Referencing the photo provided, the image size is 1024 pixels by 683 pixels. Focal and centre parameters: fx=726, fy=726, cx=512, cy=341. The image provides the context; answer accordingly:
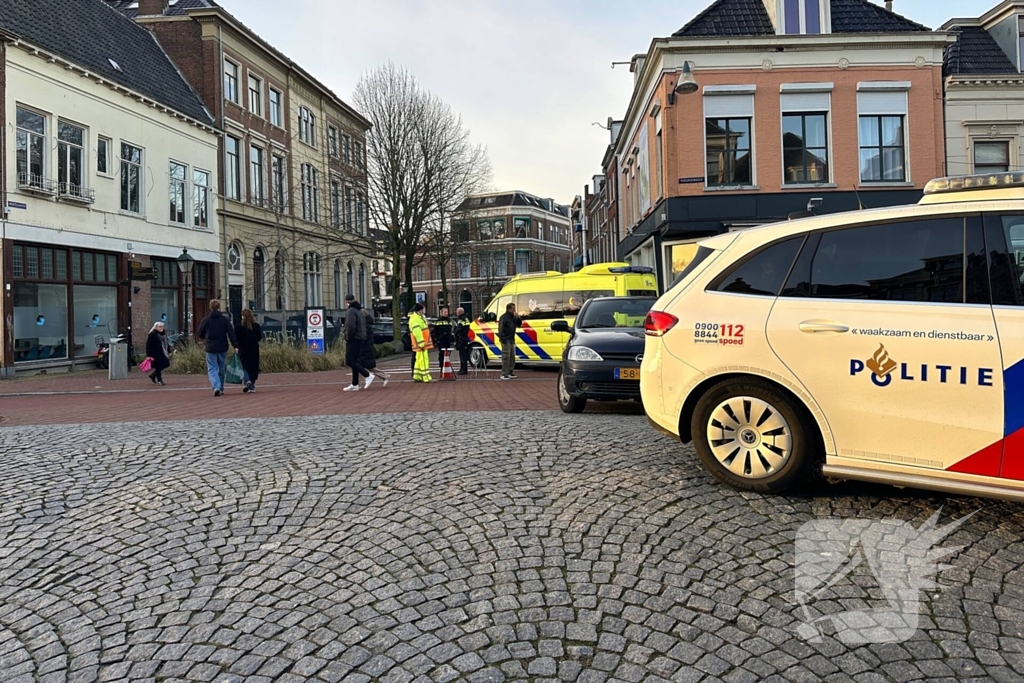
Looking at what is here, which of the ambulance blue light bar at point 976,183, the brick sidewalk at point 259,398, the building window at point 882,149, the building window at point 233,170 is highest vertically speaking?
the building window at point 233,170

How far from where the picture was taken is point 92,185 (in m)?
22.6

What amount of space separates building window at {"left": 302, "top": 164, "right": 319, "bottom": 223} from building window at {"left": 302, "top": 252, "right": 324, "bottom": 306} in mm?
2065

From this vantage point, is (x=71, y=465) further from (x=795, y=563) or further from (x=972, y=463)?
(x=972, y=463)

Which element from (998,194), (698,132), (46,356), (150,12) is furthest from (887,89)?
(150,12)

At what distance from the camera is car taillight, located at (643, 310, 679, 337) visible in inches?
188

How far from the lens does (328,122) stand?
137 ft

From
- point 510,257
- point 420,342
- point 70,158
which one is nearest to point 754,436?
point 420,342

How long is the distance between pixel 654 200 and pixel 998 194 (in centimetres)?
1996

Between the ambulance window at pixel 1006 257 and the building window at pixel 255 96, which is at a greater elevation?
the building window at pixel 255 96

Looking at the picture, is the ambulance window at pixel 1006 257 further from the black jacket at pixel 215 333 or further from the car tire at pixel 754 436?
the black jacket at pixel 215 333

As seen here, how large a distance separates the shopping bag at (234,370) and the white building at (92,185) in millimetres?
8170

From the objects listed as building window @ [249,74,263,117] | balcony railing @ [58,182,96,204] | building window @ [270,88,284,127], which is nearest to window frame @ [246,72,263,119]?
building window @ [249,74,263,117]

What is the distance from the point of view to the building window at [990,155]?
22212mm

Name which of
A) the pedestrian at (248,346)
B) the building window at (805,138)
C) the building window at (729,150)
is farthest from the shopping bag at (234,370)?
the building window at (805,138)
